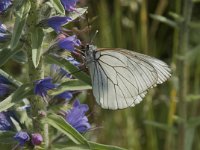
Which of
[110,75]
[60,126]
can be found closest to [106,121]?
[110,75]

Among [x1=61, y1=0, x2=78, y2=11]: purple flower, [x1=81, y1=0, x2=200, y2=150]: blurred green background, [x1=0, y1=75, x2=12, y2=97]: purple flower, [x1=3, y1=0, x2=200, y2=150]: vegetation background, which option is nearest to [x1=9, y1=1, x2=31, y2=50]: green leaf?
[x1=61, y1=0, x2=78, y2=11]: purple flower

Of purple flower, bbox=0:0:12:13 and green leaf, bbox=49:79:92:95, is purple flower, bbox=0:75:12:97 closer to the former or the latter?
green leaf, bbox=49:79:92:95

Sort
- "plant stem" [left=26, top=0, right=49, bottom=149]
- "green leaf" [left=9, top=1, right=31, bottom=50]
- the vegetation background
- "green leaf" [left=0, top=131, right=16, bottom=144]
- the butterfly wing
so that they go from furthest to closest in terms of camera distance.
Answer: the vegetation background → the butterfly wing → "green leaf" [left=0, top=131, right=16, bottom=144] → "plant stem" [left=26, top=0, right=49, bottom=149] → "green leaf" [left=9, top=1, right=31, bottom=50]

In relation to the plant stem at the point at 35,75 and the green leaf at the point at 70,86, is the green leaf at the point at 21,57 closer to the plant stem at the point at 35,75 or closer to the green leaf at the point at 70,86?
the plant stem at the point at 35,75

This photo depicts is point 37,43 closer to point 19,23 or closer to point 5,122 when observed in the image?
point 19,23

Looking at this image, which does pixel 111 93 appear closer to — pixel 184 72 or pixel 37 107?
pixel 37 107

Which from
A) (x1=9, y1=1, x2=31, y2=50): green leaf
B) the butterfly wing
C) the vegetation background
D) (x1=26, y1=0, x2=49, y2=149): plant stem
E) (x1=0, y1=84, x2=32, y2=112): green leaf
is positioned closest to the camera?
(x1=9, y1=1, x2=31, y2=50): green leaf

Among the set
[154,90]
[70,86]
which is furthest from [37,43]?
[154,90]

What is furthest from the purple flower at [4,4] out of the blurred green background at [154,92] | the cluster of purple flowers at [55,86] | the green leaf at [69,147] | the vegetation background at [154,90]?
the blurred green background at [154,92]
